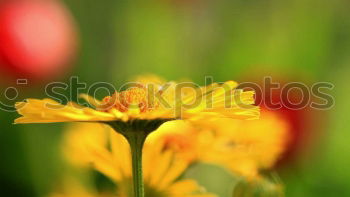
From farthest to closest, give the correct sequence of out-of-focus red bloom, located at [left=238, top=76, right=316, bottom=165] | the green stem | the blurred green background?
the blurred green background → out-of-focus red bloom, located at [left=238, top=76, right=316, bottom=165] → the green stem

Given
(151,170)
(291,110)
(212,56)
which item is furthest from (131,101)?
(212,56)

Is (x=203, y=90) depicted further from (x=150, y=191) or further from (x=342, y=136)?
(x=342, y=136)

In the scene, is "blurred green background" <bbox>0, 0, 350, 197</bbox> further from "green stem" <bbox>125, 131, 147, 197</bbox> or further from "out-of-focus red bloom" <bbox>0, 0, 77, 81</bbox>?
"green stem" <bbox>125, 131, 147, 197</bbox>

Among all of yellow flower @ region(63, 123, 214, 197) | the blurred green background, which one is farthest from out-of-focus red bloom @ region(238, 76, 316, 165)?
yellow flower @ region(63, 123, 214, 197)

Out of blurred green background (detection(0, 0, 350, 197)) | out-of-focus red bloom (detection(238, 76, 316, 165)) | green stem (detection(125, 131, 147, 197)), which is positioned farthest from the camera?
blurred green background (detection(0, 0, 350, 197))

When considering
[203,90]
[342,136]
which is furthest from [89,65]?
[203,90]

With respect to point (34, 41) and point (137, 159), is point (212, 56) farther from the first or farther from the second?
point (137, 159)
